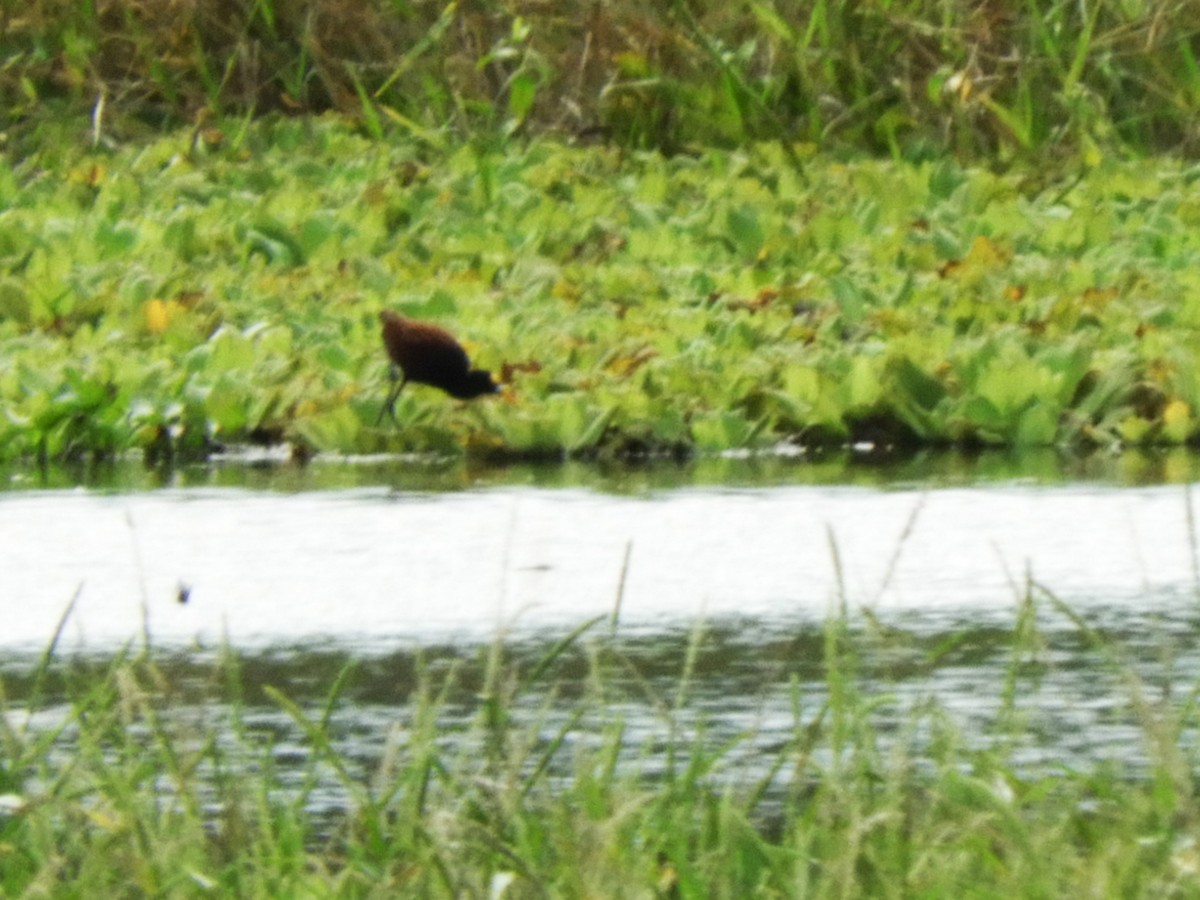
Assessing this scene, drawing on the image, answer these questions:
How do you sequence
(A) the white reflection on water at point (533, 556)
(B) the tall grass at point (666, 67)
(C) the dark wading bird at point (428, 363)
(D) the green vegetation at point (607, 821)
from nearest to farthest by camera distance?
1. (D) the green vegetation at point (607, 821)
2. (A) the white reflection on water at point (533, 556)
3. (C) the dark wading bird at point (428, 363)
4. (B) the tall grass at point (666, 67)

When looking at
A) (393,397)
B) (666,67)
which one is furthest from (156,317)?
(666,67)

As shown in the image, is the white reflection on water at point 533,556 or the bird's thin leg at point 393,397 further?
the bird's thin leg at point 393,397

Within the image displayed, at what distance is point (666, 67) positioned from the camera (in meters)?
9.59

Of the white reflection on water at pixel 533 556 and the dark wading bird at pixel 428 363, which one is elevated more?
the dark wading bird at pixel 428 363

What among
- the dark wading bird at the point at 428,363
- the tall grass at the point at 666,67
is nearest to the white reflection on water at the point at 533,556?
the dark wading bird at the point at 428,363

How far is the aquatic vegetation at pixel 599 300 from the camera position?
18.9 ft

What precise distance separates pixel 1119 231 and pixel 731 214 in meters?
1.00

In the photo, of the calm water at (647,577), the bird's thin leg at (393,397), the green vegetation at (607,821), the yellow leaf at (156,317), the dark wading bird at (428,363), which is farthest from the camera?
the yellow leaf at (156,317)

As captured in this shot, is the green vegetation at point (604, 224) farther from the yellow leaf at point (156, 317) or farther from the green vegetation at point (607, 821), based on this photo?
the green vegetation at point (607, 821)

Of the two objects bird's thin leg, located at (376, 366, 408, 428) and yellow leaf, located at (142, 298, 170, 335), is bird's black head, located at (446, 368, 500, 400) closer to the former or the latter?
bird's thin leg, located at (376, 366, 408, 428)

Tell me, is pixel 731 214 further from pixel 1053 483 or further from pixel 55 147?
pixel 55 147

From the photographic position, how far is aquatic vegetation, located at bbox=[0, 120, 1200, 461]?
5.75 metres

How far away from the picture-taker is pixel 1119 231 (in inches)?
298

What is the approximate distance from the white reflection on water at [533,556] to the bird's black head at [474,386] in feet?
1.94
